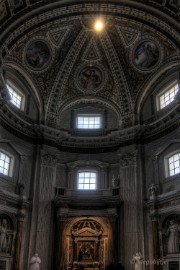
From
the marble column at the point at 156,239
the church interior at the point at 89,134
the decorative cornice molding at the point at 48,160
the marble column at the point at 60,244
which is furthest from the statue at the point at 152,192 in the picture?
the decorative cornice molding at the point at 48,160

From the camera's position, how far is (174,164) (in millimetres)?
19078

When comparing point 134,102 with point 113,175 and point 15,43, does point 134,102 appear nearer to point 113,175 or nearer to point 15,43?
point 113,175

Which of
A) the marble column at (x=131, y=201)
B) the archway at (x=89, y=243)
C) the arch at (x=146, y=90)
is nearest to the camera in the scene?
the marble column at (x=131, y=201)

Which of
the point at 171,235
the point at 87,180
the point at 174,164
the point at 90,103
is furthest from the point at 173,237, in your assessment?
the point at 90,103

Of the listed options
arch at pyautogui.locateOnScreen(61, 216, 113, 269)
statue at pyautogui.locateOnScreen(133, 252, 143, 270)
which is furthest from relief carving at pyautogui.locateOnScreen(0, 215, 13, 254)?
statue at pyautogui.locateOnScreen(133, 252, 143, 270)

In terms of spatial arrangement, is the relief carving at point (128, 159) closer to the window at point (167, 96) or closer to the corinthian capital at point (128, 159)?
the corinthian capital at point (128, 159)

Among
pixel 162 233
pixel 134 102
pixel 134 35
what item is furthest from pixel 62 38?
pixel 162 233

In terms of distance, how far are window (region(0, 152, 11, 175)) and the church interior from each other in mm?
87

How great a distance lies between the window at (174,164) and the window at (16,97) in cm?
975

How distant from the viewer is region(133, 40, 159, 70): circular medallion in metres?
21.5

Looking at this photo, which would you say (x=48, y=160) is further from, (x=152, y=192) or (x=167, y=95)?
(x=167, y=95)

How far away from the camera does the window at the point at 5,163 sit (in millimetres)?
19016

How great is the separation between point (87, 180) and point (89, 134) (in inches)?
125

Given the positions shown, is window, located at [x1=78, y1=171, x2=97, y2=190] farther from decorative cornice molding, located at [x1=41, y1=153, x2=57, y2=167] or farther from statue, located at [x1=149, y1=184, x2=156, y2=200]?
statue, located at [x1=149, y1=184, x2=156, y2=200]
